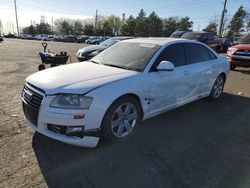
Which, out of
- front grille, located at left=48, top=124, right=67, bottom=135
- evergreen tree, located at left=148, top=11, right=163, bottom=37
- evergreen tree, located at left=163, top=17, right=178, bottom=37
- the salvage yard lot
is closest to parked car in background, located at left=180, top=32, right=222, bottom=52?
the salvage yard lot

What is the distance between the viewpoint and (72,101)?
3311mm

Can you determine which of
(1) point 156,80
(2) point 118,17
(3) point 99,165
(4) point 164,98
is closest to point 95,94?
(3) point 99,165

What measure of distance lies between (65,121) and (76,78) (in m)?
0.72

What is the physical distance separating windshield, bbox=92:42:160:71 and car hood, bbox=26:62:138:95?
0.22 metres

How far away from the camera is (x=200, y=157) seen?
3537mm

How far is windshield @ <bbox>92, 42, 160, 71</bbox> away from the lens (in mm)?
4265

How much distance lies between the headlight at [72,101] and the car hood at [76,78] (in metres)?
0.07

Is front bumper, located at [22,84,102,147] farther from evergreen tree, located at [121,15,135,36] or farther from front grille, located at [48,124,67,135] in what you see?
evergreen tree, located at [121,15,135,36]

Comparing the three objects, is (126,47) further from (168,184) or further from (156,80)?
(168,184)

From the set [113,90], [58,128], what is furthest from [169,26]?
[58,128]

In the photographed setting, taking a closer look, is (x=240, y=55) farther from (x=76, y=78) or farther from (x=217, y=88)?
(x=76, y=78)

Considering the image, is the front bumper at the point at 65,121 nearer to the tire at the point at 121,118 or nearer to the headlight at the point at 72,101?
the headlight at the point at 72,101

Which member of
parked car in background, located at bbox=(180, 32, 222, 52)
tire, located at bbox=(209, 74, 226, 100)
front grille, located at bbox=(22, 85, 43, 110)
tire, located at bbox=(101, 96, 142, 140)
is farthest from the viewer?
parked car in background, located at bbox=(180, 32, 222, 52)

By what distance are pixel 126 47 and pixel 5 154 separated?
288 cm
